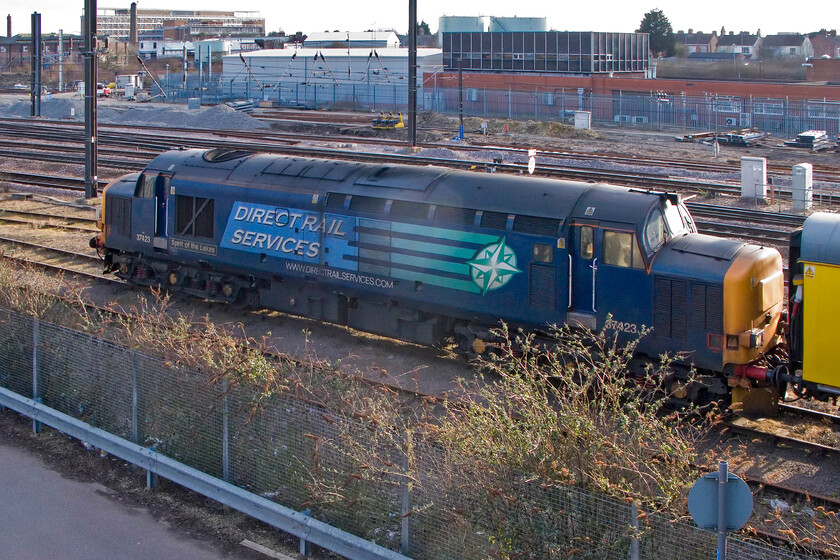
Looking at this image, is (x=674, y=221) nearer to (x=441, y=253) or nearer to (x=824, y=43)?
(x=441, y=253)

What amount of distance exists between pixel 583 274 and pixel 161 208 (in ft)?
32.0

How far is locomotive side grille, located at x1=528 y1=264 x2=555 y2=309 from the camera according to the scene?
13.9 meters

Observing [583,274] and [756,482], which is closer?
[756,482]

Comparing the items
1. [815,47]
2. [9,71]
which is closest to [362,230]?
[815,47]

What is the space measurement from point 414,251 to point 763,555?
9664 mm

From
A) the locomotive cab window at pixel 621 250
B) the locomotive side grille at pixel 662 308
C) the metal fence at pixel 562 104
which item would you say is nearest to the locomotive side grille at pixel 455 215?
the locomotive cab window at pixel 621 250

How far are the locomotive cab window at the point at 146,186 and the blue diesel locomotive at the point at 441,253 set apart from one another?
0.03 meters

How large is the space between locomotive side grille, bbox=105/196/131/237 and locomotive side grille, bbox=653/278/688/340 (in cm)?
1189

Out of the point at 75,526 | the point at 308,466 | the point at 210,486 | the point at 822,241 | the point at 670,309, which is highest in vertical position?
the point at 822,241

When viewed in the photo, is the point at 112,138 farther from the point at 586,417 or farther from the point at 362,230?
the point at 586,417

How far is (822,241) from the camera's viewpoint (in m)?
11.7

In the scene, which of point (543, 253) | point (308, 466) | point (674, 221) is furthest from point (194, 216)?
point (308, 466)

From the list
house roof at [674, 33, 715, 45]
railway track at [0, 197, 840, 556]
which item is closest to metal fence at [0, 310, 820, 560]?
railway track at [0, 197, 840, 556]

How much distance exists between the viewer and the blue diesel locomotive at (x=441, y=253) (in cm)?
1277
